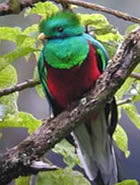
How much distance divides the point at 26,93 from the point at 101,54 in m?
0.98

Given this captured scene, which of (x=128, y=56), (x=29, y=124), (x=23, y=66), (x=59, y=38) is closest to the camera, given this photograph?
(x=128, y=56)

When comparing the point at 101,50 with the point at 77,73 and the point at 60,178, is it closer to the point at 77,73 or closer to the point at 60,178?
the point at 77,73

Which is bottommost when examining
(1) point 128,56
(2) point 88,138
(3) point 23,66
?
(3) point 23,66

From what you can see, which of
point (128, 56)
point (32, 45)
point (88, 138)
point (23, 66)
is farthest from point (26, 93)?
point (128, 56)

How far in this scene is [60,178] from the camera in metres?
1.22

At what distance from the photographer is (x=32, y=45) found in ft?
4.34

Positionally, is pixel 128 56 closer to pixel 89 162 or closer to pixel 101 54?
pixel 101 54

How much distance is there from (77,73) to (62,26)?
5.0 inches

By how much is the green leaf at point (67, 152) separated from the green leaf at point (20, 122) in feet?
0.23

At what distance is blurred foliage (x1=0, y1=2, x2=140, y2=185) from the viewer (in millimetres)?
1225

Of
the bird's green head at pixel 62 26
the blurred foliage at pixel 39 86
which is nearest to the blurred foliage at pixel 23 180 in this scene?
the blurred foliage at pixel 39 86

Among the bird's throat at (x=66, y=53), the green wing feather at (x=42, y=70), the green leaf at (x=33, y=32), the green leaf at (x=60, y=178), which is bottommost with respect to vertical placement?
the green leaf at (x=60, y=178)

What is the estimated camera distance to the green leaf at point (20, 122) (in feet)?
4.11

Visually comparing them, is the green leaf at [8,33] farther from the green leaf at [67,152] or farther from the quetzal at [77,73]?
the green leaf at [67,152]
